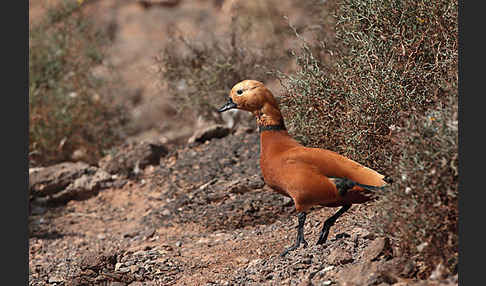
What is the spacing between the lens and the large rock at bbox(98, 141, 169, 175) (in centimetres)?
906

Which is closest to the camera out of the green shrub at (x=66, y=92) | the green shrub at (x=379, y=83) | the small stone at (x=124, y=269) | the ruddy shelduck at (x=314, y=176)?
the ruddy shelduck at (x=314, y=176)

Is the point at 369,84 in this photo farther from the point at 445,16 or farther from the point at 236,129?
the point at 236,129

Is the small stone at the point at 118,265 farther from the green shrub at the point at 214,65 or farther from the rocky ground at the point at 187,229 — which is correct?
the green shrub at the point at 214,65

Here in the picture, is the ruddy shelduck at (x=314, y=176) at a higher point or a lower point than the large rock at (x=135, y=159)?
higher

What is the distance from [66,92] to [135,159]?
2035 millimetres

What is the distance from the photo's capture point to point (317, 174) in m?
4.66

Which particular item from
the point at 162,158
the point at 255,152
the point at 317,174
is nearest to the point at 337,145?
the point at 317,174

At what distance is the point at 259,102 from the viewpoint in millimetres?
4992

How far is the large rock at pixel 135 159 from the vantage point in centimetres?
906

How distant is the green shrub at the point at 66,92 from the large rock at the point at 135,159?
3.84 feet

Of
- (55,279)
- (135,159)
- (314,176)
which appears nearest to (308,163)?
(314,176)

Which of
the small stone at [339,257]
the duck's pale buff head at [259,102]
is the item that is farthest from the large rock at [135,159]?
the small stone at [339,257]

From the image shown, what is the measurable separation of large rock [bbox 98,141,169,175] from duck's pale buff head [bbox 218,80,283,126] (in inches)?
165

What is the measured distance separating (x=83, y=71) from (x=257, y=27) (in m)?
2.68
